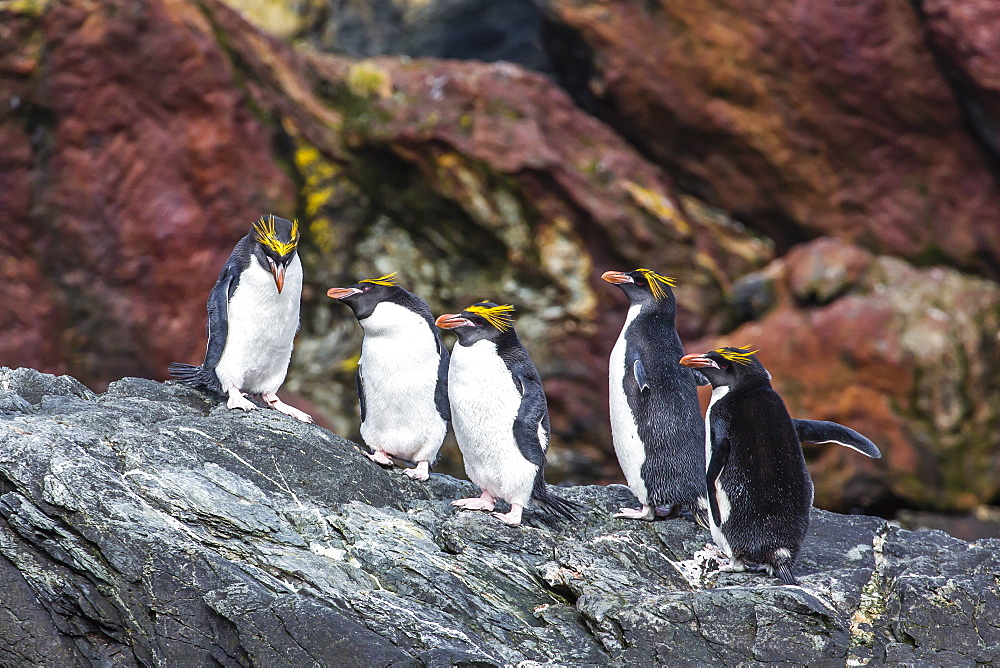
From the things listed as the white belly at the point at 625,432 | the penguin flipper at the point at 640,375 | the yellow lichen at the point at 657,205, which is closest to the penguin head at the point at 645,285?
the white belly at the point at 625,432

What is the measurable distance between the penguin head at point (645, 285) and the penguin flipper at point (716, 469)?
121 centimetres

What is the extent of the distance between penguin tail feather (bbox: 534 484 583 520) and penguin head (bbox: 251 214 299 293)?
1.91 meters

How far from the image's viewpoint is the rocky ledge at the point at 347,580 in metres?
4.55

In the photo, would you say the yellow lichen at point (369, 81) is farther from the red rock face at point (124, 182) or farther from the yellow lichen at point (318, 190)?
the red rock face at point (124, 182)

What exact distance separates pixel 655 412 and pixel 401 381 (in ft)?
4.88

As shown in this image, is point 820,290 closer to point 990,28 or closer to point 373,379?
point 990,28

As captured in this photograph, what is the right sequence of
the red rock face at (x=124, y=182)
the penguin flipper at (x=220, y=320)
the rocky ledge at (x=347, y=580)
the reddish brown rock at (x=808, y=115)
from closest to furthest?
the rocky ledge at (x=347, y=580) → the penguin flipper at (x=220, y=320) → the red rock face at (x=124, y=182) → the reddish brown rock at (x=808, y=115)

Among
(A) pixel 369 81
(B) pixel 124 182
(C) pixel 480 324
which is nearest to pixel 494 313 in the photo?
(C) pixel 480 324

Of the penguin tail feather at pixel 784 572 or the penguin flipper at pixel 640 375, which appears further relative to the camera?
the penguin flipper at pixel 640 375

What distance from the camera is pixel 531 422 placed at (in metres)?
5.69

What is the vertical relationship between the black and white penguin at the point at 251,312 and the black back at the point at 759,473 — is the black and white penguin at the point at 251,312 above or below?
above

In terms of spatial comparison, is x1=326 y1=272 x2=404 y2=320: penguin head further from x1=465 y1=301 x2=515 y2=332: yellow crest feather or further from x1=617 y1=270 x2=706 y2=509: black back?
x1=617 y1=270 x2=706 y2=509: black back

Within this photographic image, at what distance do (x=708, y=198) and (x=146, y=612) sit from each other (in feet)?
37.4

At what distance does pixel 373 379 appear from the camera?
20.2 ft
